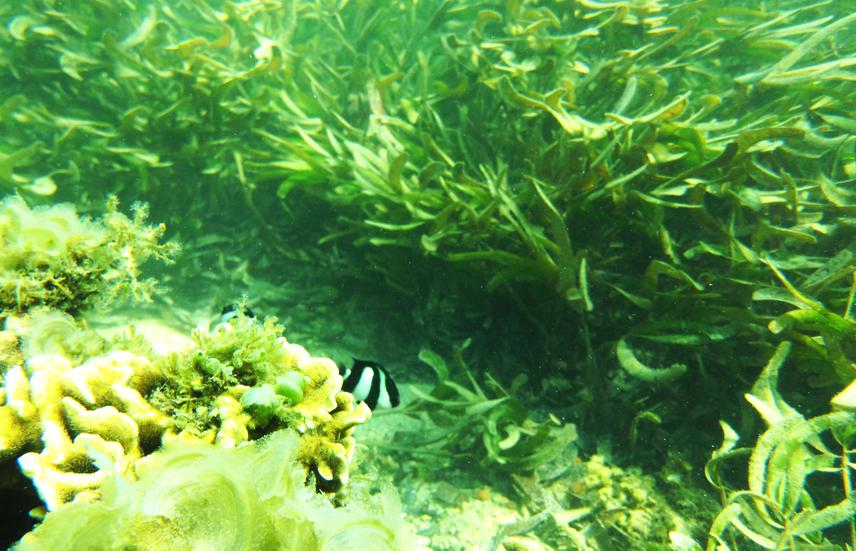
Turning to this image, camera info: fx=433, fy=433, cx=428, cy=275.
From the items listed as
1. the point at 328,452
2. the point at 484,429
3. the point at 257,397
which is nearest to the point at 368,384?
the point at 328,452

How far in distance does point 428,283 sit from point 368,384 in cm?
178

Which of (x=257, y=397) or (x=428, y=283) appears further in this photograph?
(x=428, y=283)

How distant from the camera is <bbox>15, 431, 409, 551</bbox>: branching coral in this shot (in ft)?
3.73

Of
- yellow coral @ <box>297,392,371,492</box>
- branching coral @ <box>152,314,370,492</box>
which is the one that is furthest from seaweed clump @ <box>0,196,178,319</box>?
yellow coral @ <box>297,392,371,492</box>

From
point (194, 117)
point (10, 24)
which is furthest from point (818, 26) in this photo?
point (10, 24)

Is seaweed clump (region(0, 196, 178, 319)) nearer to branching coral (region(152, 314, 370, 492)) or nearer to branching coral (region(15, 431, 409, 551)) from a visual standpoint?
branching coral (region(152, 314, 370, 492))

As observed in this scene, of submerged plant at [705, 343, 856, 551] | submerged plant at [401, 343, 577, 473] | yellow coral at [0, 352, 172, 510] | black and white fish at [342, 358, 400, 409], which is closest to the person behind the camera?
yellow coral at [0, 352, 172, 510]

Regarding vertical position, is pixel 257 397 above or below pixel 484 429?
above

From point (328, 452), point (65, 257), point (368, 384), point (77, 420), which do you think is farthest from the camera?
point (368, 384)

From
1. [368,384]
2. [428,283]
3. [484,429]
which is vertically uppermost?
[368,384]

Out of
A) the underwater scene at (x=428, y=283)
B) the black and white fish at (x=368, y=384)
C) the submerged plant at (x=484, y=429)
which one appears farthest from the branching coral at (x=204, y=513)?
the submerged plant at (x=484, y=429)

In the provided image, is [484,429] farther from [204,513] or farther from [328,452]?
[204,513]

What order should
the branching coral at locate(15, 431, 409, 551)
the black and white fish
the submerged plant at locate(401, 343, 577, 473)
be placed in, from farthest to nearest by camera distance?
the submerged plant at locate(401, 343, 577, 473)
the black and white fish
the branching coral at locate(15, 431, 409, 551)

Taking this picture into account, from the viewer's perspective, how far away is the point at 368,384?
96.8 inches
